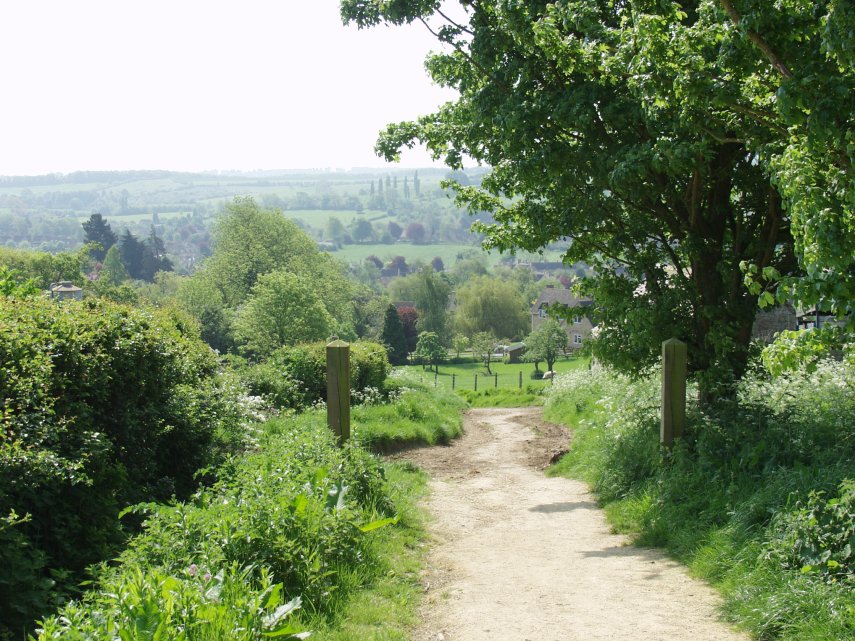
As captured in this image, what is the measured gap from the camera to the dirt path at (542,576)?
5.14 meters

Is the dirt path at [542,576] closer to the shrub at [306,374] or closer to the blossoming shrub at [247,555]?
the blossoming shrub at [247,555]

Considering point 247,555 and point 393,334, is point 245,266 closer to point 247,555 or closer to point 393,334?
point 393,334

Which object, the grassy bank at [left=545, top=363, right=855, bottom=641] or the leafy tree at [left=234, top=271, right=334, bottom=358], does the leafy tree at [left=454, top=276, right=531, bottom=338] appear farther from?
the grassy bank at [left=545, top=363, right=855, bottom=641]

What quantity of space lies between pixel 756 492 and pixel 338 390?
173 inches

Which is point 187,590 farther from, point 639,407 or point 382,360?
point 382,360

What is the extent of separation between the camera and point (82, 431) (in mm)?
6625

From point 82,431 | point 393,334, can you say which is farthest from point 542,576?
point 393,334

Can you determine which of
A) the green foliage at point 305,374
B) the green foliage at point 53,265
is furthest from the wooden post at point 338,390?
the green foliage at point 53,265

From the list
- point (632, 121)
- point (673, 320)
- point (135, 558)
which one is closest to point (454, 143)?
point (632, 121)

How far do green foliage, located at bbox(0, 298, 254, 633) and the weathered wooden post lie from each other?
5118 millimetres

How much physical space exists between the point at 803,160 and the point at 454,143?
22.5 feet

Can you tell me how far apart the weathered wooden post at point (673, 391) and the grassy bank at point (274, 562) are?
296 cm

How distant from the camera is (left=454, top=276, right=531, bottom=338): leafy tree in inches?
3762

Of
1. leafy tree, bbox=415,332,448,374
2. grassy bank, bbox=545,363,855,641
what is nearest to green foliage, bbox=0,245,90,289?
leafy tree, bbox=415,332,448,374
